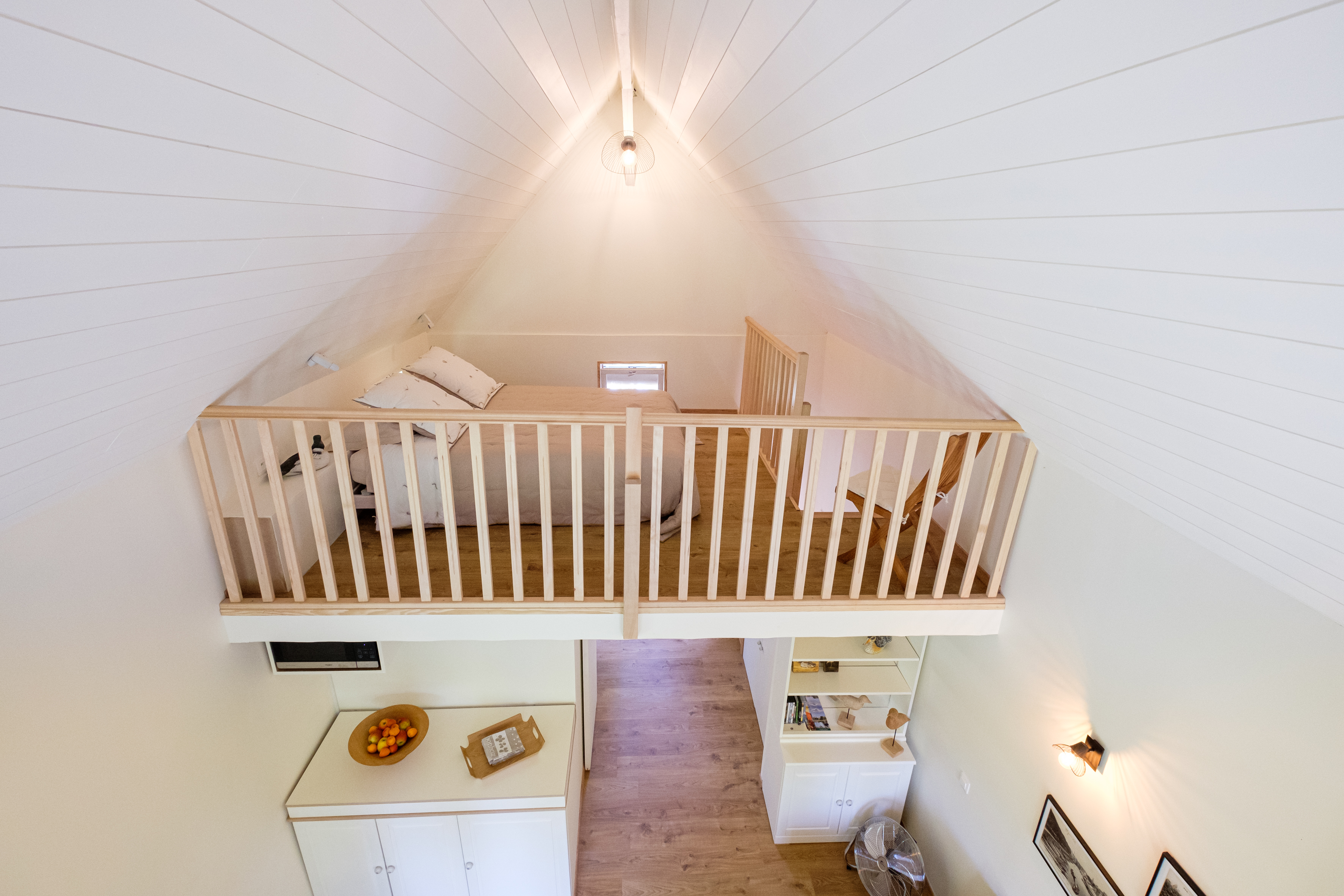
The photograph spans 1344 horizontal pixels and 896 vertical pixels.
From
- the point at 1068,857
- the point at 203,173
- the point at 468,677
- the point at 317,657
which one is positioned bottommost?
the point at 468,677

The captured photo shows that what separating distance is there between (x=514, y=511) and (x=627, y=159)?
2914 millimetres

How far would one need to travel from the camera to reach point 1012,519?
2533 mm

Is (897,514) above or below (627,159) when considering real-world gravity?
below

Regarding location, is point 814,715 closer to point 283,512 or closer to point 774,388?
point 774,388

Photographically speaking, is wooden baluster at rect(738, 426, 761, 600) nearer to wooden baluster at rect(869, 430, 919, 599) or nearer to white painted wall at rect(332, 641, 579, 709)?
wooden baluster at rect(869, 430, 919, 599)

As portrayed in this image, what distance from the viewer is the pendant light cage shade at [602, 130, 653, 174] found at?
14.1 feet

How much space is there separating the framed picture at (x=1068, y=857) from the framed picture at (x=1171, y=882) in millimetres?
211

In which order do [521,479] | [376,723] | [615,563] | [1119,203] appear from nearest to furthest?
[1119,203] → [615,563] → [521,479] → [376,723]

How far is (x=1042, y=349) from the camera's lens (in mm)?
1693

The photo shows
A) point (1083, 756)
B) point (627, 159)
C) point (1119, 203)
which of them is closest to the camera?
point (1119, 203)

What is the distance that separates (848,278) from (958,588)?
1.54 metres

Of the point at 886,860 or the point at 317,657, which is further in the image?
the point at 886,860

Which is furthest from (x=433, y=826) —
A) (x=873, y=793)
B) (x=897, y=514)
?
(x=897, y=514)

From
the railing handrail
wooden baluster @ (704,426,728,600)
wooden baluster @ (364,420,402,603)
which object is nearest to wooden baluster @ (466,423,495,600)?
the railing handrail
